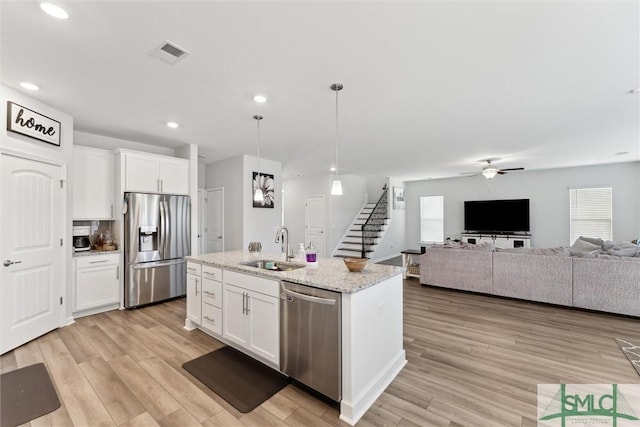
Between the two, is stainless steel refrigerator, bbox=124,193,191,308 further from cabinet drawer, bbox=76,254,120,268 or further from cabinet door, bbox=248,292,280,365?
cabinet door, bbox=248,292,280,365

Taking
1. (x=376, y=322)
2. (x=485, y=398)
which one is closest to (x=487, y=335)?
(x=485, y=398)

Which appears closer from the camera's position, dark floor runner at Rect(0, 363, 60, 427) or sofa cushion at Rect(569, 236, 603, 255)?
dark floor runner at Rect(0, 363, 60, 427)

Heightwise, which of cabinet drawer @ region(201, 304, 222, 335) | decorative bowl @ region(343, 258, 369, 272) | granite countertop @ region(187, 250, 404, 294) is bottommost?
cabinet drawer @ region(201, 304, 222, 335)

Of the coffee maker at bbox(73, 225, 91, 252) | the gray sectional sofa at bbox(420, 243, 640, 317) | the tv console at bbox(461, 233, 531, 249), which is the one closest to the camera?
the gray sectional sofa at bbox(420, 243, 640, 317)

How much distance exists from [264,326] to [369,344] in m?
0.99

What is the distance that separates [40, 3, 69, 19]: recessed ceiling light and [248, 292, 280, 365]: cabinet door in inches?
97.3

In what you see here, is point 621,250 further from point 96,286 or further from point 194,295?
point 96,286

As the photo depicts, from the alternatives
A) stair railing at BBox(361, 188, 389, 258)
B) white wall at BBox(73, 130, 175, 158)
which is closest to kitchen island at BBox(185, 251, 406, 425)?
white wall at BBox(73, 130, 175, 158)

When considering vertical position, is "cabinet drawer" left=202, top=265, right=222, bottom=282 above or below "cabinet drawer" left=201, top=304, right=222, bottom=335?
above

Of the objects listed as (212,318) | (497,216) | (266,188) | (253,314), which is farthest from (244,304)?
(497,216)

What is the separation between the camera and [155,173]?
4625 millimetres

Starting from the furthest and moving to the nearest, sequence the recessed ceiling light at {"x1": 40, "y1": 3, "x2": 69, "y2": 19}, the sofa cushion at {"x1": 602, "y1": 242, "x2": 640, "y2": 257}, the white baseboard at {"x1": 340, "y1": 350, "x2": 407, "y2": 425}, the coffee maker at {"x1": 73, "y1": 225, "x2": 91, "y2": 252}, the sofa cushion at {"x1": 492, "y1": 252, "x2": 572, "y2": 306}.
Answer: the sofa cushion at {"x1": 492, "y1": 252, "x2": 572, "y2": 306} < the coffee maker at {"x1": 73, "y1": 225, "x2": 91, "y2": 252} < the sofa cushion at {"x1": 602, "y1": 242, "x2": 640, "y2": 257} < the white baseboard at {"x1": 340, "y1": 350, "x2": 407, "y2": 425} < the recessed ceiling light at {"x1": 40, "y1": 3, "x2": 69, "y2": 19}

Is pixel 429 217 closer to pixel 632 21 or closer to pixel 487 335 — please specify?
pixel 487 335

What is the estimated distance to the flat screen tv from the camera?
8109 mm
